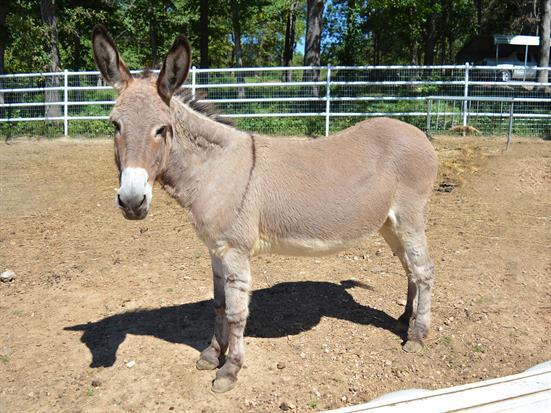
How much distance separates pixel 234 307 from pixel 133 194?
1175mm

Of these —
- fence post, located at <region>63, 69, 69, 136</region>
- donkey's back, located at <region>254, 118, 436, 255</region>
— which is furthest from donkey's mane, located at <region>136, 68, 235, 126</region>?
fence post, located at <region>63, 69, 69, 136</region>

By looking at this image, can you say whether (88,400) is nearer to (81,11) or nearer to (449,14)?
(81,11)

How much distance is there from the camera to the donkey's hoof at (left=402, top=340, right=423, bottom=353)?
3.88 metres

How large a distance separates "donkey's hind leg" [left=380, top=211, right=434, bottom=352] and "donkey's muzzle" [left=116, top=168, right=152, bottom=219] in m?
2.03

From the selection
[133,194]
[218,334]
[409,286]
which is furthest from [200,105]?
[409,286]

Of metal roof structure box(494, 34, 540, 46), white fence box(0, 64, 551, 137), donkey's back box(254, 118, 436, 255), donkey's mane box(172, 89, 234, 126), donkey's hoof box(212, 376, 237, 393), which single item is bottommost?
donkey's hoof box(212, 376, 237, 393)

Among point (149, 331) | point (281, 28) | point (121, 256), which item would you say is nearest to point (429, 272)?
point (149, 331)

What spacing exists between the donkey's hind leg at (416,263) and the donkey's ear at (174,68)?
1.97 meters

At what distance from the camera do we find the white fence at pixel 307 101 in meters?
13.3

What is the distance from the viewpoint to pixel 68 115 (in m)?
14.7

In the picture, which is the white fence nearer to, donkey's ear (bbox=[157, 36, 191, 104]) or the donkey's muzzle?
donkey's ear (bbox=[157, 36, 191, 104])

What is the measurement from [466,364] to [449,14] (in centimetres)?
3445

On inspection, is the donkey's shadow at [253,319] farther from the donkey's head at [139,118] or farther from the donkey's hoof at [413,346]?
the donkey's head at [139,118]

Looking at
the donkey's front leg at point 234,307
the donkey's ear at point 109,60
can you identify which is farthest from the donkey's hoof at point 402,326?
the donkey's ear at point 109,60
